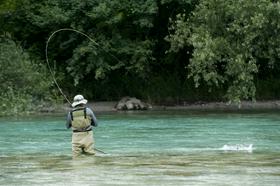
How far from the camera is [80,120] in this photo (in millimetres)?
17250

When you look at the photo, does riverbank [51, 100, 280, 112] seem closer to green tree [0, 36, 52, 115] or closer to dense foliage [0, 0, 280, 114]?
dense foliage [0, 0, 280, 114]

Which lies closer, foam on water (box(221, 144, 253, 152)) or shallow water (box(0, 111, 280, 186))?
shallow water (box(0, 111, 280, 186))

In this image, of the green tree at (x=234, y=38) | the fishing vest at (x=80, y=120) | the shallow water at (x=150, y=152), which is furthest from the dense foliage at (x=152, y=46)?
the fishing vest at (x=80, y=120)

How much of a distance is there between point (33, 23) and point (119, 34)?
15.2ft

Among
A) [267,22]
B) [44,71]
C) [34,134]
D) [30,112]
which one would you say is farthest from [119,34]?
[34,134]

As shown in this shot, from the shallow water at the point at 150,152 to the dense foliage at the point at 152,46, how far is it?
334cm

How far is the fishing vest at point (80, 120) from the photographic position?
17.2 metres

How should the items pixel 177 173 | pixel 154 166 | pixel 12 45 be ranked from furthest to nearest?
pixel 12 45
pixel 154 166
pixel 177 173

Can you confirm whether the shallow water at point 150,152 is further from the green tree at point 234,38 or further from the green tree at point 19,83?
the green tree at point 19,83

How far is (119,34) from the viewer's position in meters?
40.9

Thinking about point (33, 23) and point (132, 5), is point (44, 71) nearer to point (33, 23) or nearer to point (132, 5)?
point (33, 23)

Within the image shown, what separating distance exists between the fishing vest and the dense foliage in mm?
16736

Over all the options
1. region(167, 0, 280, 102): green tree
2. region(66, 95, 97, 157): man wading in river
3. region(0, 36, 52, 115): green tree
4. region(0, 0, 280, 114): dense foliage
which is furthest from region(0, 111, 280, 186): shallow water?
region(0, 0, 280, 114): dense foliage

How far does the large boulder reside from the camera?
40.7 metres
